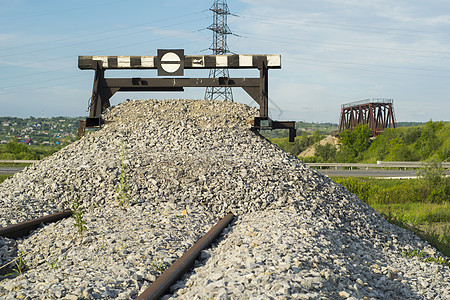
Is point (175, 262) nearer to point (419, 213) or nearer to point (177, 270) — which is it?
point (177, 270)

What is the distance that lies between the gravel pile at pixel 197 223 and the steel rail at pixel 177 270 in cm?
15

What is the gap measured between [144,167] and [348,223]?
4441 mm

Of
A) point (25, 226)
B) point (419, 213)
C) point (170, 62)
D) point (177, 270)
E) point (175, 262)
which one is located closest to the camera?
point (177, 270)

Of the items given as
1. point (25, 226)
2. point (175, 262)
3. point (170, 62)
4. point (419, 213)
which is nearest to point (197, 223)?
point (175, 262)

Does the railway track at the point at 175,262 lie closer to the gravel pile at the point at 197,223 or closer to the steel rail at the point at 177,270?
the steel rail at the point at 177,270

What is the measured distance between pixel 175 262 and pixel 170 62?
8.68m

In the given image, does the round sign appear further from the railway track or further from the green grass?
the green grass

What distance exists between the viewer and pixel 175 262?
4.65 m

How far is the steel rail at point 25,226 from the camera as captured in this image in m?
5.96

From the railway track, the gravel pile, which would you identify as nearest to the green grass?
the gravel pile

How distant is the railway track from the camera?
12.8 ft

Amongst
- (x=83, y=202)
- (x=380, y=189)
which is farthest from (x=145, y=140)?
(x=380, y=189)

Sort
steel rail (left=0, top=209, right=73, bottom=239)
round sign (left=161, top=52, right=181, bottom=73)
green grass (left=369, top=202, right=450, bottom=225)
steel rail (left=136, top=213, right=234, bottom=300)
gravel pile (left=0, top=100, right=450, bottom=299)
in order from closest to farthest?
steel rail (left=136, top=213, right=234, bottom=300) → gravel pile (left=0, top=100, right=450, bottom=299) → steel rail (left=0, top=209, right=73, bottom=239) → round sign (left=161, top=52, right=181, bottom=73) → green grass (left=369, top=202, right=450, bottom=225)

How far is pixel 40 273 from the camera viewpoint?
4488 mm
